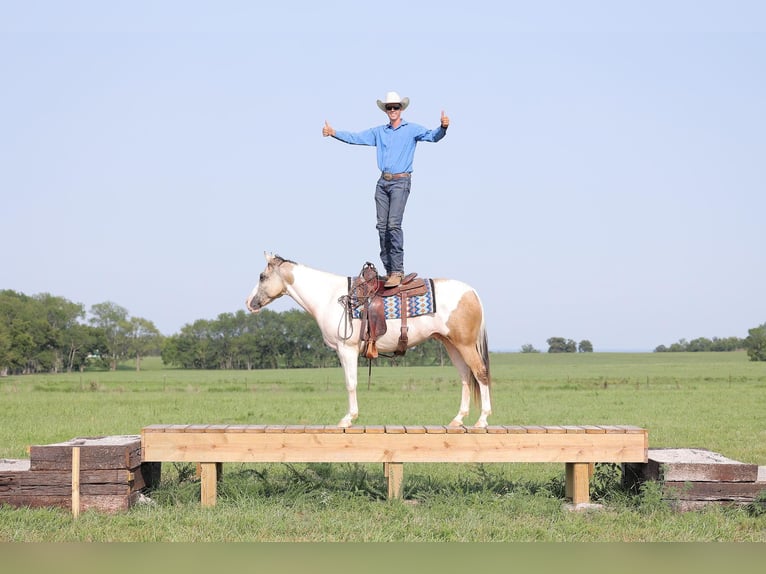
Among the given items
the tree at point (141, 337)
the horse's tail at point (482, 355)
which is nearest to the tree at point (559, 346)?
the tree at point (141, 337)

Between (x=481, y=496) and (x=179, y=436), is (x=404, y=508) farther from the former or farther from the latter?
(x=179, y=436)

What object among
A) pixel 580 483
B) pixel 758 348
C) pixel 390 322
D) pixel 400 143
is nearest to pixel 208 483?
pixel 390 322

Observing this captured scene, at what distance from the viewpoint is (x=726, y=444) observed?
17469 millimetres

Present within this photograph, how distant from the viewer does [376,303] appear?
9.84m

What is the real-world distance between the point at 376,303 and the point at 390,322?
0.28 m

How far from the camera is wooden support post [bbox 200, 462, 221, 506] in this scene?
9414mm

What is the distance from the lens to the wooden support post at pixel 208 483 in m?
9.41

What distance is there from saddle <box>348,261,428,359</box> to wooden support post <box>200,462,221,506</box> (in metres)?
2.17

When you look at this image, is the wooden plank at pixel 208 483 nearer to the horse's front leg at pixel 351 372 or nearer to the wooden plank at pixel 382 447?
the wooden plank at pixel 382 447

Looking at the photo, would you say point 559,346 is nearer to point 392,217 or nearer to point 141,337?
point 141,337

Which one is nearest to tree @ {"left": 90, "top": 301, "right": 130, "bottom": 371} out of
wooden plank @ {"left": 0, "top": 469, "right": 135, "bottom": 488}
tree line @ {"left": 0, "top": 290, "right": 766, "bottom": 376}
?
tree line @ {"left": 0, "top": 290, "right": 766, "bottom": 376}

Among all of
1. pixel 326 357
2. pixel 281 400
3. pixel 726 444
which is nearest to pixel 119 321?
pixel 326 357

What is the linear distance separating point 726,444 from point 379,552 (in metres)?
12.5

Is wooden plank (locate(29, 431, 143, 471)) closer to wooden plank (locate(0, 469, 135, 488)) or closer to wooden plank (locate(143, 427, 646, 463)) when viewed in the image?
wooden plank (locate(0, 469, 135, 488))
